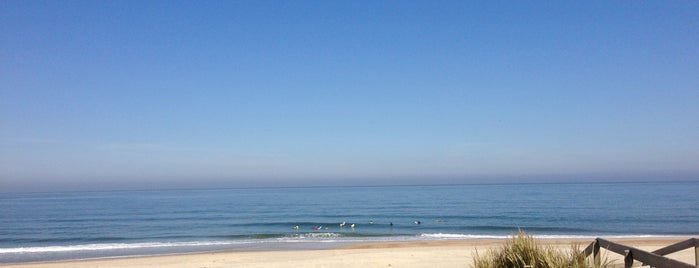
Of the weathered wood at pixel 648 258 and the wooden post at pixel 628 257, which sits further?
the wooden post at pixel 628 257

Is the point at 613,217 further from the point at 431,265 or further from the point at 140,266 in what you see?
the point at 140,266

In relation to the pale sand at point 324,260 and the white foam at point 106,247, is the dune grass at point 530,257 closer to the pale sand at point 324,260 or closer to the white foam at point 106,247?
the pale sand at point 324,260

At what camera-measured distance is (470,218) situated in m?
39.8

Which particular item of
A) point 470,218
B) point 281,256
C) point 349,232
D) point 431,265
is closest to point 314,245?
point 281,256

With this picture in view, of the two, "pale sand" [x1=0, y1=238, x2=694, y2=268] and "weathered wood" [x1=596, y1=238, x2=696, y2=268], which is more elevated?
"weathered wood" [x1=596, y1=238, x2=696, y2=268]

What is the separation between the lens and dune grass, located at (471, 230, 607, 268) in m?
6.37

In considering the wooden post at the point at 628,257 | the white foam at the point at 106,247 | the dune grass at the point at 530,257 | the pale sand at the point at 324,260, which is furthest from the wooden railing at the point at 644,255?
the white foam at the point at 106,247

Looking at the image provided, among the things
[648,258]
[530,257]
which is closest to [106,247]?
[530,257]

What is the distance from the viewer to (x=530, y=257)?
6852mm

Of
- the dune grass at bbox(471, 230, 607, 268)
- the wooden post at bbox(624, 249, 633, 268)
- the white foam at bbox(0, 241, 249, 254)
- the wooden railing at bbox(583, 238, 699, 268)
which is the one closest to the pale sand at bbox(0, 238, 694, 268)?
the wooden railing at bbox(583, 238, 699, 268)

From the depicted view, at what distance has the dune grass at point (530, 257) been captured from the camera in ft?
Answer: 20.9

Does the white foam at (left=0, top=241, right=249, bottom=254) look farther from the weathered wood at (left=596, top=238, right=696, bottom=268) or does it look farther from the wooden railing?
the weathered wood at (left=596, top=238, right=696, bottom=268)

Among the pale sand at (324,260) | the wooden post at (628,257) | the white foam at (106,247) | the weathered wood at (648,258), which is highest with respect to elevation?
the weathered wood at (648,258)

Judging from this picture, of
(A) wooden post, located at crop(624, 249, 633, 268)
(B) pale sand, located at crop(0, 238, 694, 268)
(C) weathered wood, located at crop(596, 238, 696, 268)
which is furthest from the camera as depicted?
(B) pale sand, located at crop(0, 238, 694, 268)
